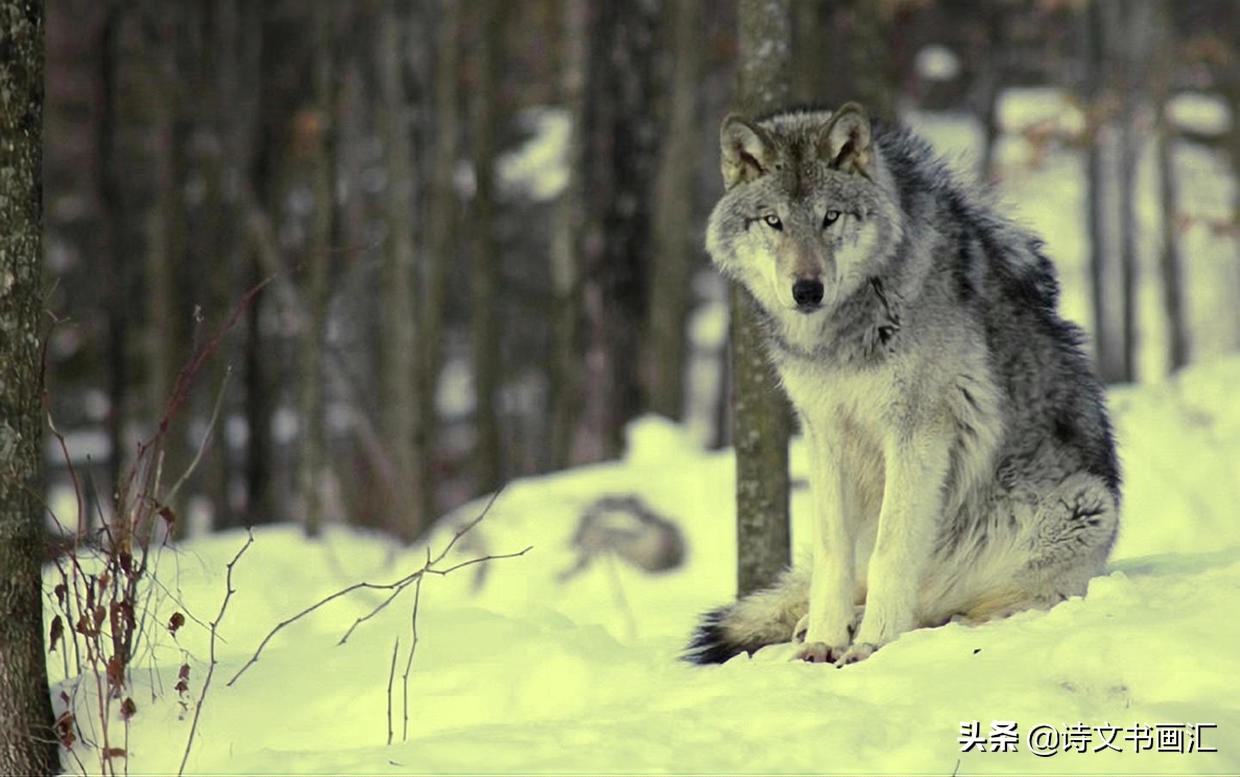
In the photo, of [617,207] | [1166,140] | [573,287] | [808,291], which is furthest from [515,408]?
[808,291]

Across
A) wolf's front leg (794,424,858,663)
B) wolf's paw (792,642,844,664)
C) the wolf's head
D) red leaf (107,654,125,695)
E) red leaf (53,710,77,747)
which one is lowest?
red leaf (53,710,77,747)

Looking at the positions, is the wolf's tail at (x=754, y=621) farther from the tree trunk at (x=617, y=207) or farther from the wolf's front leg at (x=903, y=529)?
the tree trunk at (x=617, y=207)

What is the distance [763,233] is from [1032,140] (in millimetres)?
17509

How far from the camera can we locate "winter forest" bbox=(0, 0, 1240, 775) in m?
5.04

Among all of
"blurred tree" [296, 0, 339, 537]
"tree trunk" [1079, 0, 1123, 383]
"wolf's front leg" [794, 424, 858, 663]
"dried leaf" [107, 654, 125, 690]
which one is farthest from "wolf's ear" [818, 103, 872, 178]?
"tree trunk" [1079, 0, 1123, 383]

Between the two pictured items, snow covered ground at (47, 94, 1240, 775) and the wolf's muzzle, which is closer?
snow covered ground at (47, 94, 1240, 775)

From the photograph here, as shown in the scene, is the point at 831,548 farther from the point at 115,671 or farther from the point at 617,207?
the point at 617,207

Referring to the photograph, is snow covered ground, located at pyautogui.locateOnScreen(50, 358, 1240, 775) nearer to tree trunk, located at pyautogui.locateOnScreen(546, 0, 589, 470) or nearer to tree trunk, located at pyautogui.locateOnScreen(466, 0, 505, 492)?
tree trunk, located at pyautogui.locateOnScreen(546, 0, 589, 470)

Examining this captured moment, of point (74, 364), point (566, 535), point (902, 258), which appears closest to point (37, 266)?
point (902, 258)

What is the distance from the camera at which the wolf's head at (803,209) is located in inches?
225

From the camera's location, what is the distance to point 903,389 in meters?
5.82

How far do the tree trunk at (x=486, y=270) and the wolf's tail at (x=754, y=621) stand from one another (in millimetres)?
10483

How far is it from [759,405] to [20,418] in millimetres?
3508

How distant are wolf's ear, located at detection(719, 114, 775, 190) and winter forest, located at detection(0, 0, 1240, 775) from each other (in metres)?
1.18
